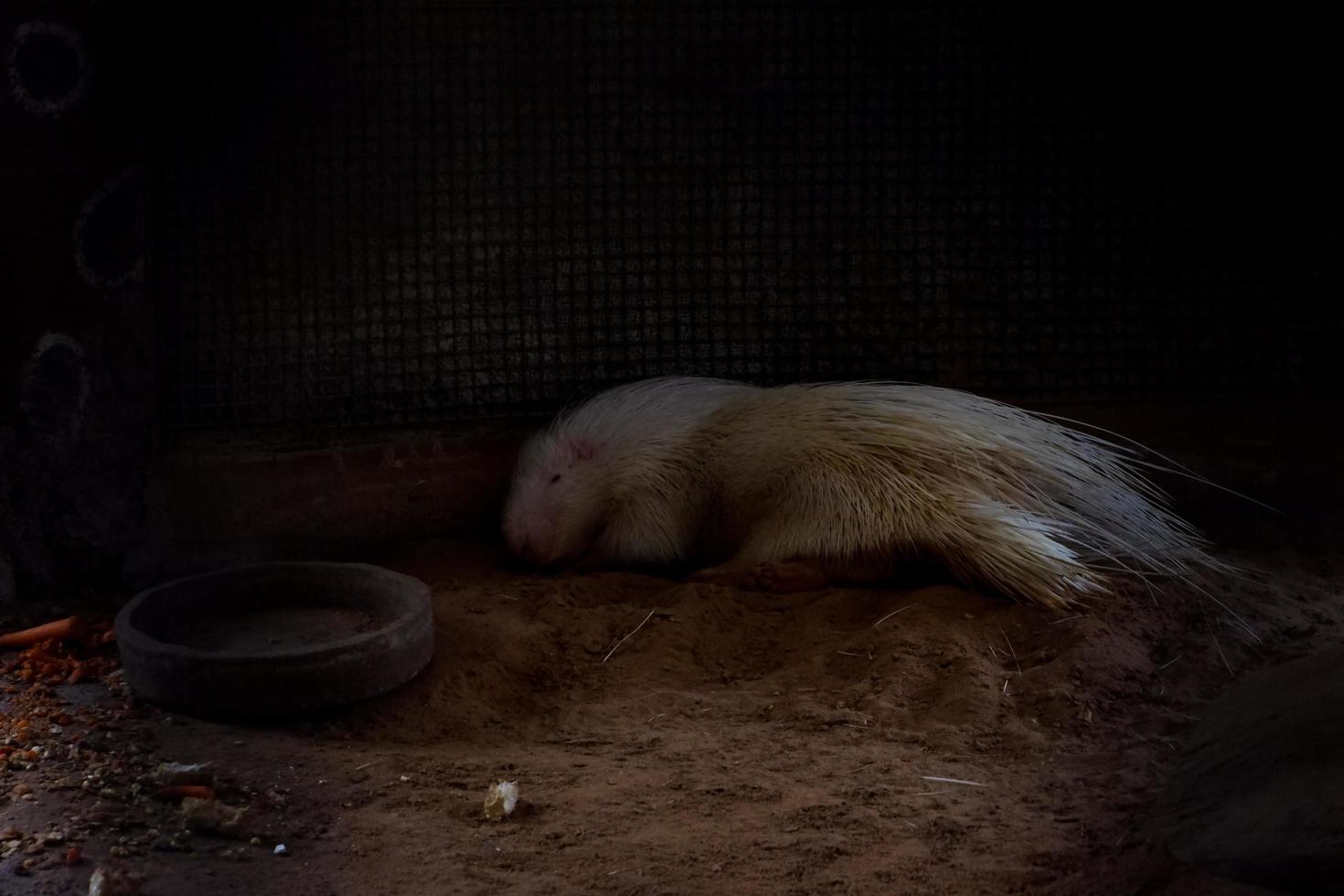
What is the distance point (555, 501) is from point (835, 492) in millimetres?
998

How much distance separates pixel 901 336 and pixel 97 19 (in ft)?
9.60

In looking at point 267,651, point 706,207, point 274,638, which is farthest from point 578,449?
point 267,651

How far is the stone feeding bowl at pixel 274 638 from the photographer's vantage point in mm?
2818

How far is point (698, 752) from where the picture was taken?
8.83 ft

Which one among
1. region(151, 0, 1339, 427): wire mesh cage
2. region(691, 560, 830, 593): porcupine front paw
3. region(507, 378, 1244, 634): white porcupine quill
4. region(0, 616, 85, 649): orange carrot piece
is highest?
region(151, 0, 1339, 427): wire mesh cage

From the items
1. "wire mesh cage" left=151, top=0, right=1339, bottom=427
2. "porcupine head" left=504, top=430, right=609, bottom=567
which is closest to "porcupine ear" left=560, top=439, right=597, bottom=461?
"porcupine head" left=504, top=430, right=609, bottom=567

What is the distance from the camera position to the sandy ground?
204 cm

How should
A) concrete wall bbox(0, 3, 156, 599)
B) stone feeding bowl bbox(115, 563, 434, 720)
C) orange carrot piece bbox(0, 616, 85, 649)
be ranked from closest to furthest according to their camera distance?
1. stone feeding bowl bbox(115, 563, 434, 720)
2. orange carrot piece bbox(0, 616, 85, 649)
3. concrete wall bbox(0, 3, 156, 599)

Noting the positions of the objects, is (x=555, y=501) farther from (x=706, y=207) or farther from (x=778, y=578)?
(x=706, y=207)

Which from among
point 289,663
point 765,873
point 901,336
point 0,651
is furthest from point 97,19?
point 765,873

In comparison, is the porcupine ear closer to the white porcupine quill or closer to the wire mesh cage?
the white porcupine quill

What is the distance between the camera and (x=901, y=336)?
445 cm

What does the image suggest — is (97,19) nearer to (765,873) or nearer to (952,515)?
(952,515)

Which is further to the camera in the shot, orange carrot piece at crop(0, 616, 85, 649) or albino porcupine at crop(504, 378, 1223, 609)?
albino porcupine at crop(504, 378, 1223, 609)
